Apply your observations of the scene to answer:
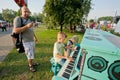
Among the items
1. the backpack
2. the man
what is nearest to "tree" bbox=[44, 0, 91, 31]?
the man

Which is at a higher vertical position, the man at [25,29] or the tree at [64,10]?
the tree at [64,10]

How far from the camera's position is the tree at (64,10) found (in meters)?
20.1

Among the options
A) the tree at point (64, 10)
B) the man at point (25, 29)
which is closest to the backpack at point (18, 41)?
the man at point (25, 29)

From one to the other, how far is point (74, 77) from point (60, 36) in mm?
1815

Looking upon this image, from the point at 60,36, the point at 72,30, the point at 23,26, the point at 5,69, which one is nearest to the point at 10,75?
the point at 5,69

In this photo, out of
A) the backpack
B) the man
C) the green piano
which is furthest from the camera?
the backpack

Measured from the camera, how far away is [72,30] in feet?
78.8

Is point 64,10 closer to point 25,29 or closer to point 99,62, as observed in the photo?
point 25,29

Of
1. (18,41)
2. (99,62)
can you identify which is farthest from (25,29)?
(99,62)

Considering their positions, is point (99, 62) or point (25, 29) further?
point (25, 29)

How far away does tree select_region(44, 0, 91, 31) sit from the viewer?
2014 centimetres

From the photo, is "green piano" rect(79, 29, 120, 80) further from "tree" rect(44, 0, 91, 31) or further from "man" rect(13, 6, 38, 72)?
"tree" rect(44, 0, 91, 31)

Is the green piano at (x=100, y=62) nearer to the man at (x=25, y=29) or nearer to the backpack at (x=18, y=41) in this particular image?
the man at (x=25, y=29)

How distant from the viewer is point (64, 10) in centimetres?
2062
